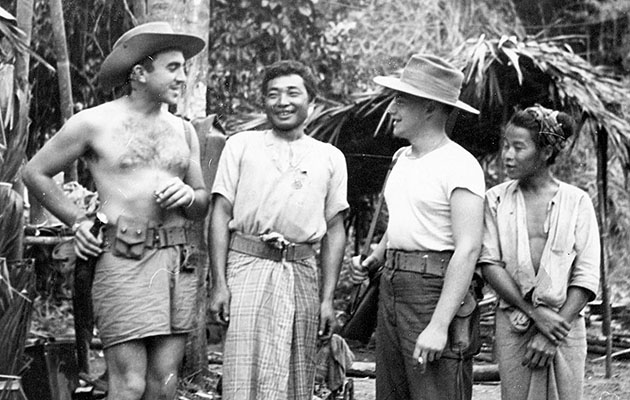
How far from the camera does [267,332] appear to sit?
13.6 feet

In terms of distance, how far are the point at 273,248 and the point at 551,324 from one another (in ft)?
4.12

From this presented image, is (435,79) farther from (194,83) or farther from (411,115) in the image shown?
(194,83)

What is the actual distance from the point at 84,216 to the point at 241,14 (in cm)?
744

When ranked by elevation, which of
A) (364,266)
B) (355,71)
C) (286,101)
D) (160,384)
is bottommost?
(160,384)

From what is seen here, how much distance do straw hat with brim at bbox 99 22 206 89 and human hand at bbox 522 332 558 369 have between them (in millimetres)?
2071

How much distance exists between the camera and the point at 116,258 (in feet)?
13.5

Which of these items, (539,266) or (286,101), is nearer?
(539,266)

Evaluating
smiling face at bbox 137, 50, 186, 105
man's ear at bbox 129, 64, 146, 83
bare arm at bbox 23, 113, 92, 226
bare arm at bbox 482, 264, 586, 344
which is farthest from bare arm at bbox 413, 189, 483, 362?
bare arm at bbox 23, 113, 92, 226

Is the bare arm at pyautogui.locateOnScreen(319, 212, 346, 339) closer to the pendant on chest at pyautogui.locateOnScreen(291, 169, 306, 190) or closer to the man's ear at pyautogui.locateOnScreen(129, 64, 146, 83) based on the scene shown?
the pendant on chest at pyautogui.locateOnScreen(291, 169, 306, 190)

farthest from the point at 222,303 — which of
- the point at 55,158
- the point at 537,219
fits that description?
the point at 537,219

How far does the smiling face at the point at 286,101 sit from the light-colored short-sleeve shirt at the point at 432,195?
599 mm

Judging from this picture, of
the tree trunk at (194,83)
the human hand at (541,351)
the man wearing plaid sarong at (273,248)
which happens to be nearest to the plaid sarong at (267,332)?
the man wearing plaid sarong at (273,248)

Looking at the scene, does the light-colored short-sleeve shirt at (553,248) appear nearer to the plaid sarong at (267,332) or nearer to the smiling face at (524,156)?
the smiling face at (524,156)

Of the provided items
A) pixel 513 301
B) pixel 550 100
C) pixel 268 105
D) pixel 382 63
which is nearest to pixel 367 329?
pixel 513 301
